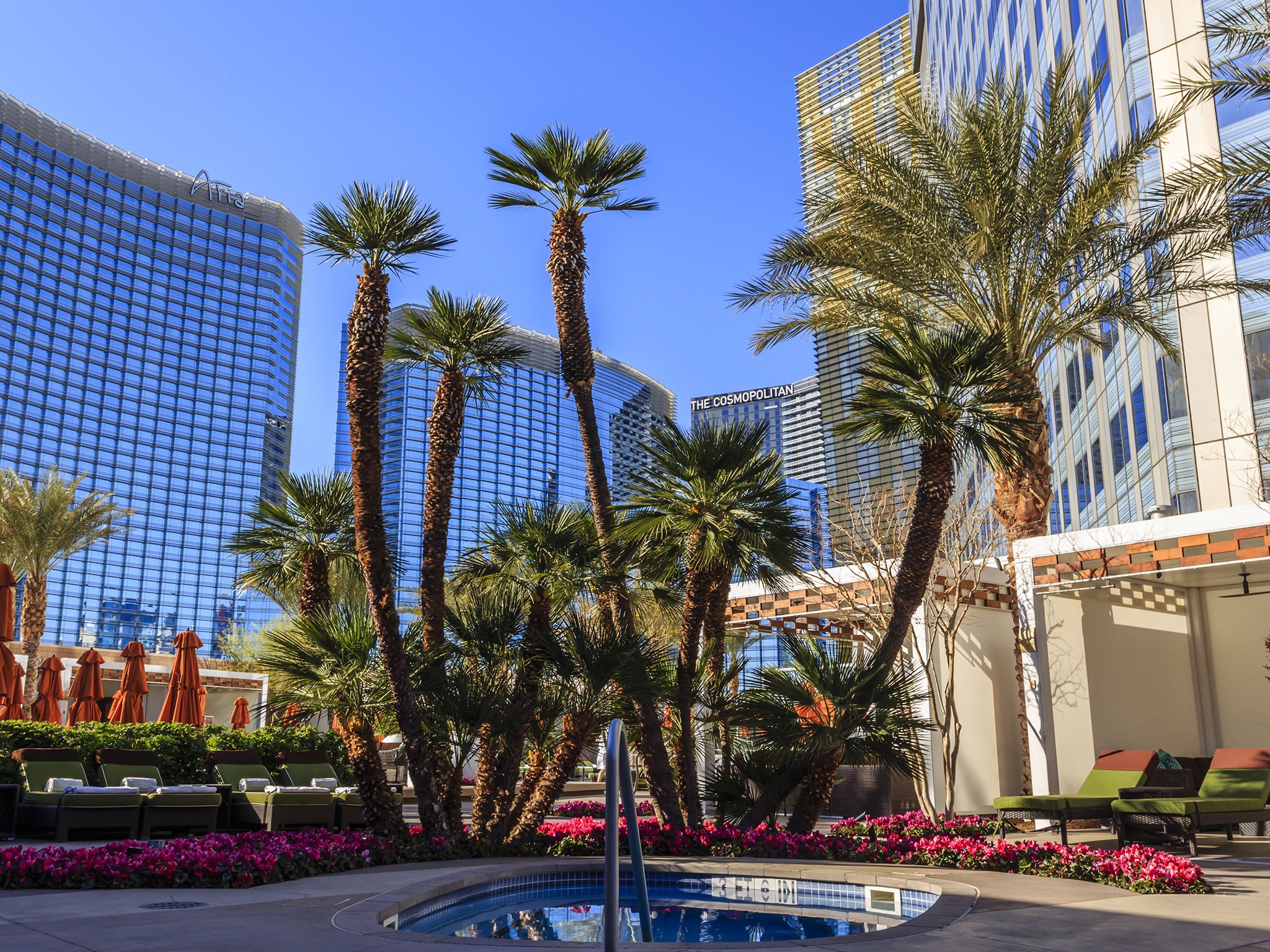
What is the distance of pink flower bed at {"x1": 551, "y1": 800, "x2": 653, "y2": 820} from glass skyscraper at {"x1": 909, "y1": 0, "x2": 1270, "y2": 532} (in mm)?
9763

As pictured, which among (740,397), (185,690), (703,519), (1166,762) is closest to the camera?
(703,519)

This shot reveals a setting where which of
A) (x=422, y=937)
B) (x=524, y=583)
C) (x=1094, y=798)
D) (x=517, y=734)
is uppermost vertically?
(x=524, y=583)

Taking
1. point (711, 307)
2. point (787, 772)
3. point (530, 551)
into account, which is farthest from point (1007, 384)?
point (530, 551)

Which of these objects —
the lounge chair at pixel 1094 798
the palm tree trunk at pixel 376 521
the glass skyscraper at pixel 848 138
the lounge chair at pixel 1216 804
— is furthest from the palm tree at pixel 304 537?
the lounge chair at pixel 1216 804

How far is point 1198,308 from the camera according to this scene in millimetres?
17688

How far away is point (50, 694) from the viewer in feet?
53.1

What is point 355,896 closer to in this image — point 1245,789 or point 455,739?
point 455,739

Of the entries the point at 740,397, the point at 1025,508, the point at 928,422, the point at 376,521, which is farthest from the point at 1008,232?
the point at 740,397

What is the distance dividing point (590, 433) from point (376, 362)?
2658mm

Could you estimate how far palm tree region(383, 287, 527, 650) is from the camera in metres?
11.4

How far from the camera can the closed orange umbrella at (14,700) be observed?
13.6m

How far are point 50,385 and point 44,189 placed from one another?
772 inches

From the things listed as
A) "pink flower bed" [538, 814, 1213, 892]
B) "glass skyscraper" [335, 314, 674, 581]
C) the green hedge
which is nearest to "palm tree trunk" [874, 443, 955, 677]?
"pink flower bed" [538, 814, 1213, 892]

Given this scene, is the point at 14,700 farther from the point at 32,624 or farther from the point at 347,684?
the point at 32,624
